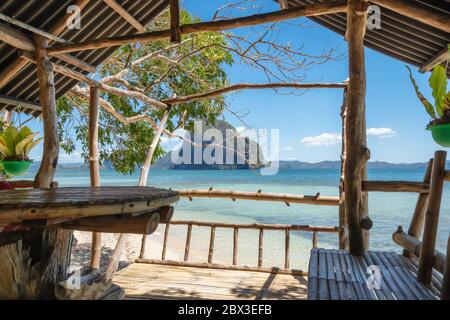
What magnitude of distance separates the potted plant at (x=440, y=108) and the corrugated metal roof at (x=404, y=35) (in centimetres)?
60

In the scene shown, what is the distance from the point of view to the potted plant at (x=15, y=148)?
11.5 feet

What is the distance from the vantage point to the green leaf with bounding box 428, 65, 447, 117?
229 centimetres

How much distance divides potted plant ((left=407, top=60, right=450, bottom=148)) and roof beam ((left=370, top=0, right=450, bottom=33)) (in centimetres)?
28

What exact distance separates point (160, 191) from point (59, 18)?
8.09 feet

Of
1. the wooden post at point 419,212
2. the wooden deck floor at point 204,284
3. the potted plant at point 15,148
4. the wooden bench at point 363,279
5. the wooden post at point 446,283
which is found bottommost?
the wooden deck floor at point 204,284

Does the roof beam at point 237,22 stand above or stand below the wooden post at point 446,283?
above

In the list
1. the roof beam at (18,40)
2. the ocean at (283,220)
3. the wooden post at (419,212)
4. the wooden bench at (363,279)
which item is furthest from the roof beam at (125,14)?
the ocean at (283,220)

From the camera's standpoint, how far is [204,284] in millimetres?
4082

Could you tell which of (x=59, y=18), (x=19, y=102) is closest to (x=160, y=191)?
(x=59, y=18)

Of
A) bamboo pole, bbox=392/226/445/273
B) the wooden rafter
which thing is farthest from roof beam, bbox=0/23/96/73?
bamboo pole, bbox=392/226/445/273

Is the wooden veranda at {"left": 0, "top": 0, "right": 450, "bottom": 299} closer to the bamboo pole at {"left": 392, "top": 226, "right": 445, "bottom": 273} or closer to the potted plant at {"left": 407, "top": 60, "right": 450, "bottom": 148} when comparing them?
the bamboo pole at {"left": 392, "top": 226, "right": 445, "bottom": 273}

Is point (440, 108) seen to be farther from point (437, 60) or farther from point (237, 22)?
point (237, 22)

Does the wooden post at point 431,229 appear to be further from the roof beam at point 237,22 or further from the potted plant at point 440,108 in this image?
the roof beam at point 237,22

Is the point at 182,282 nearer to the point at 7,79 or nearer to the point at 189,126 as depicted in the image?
the point at 7,79
